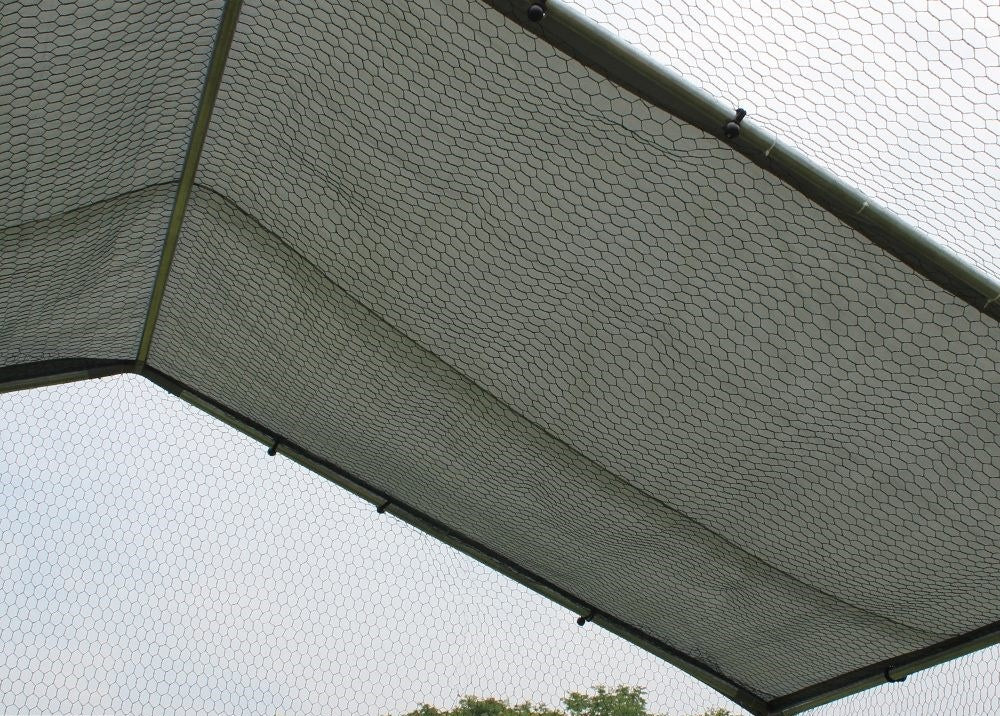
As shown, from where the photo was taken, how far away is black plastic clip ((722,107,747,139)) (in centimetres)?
152

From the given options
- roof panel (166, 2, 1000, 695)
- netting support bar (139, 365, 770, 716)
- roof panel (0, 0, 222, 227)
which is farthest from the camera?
netting support bar (139, 365, 770, 716)

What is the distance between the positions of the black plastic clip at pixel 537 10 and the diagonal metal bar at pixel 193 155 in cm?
65

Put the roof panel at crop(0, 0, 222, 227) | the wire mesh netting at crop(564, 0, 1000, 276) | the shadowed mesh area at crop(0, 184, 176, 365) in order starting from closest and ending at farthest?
the wire mesh netting at crop(564, 0, 1000, 276) < the roof panel at crop(0, 0, 222, 227) < the shadowed mesh area at crop(0, 184, 176, 365)

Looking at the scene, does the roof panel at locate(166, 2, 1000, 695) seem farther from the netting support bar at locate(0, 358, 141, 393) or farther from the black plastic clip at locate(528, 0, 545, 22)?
the netting support bar at locate(0, 358, 141, 393)

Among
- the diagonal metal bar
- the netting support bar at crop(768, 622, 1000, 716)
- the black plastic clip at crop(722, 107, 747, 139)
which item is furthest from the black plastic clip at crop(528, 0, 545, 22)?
the netting support bar at crop(768, 622, 1000, 716)

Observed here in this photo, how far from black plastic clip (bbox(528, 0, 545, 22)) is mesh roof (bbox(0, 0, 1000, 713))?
2 cm

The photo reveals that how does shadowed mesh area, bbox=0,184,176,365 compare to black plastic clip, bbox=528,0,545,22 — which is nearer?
black plastic clip, bbox=528,0,545,22

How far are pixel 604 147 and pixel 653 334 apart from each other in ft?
1.63

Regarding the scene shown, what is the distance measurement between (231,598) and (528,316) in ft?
4.96

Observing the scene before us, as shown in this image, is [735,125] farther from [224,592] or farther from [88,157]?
[224,592]

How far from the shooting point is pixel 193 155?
2.27m

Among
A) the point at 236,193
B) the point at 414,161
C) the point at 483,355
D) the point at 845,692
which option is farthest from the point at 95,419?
the point at 845,692

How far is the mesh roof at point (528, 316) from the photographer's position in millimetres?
1732

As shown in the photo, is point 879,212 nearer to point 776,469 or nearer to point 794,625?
point 776,469
